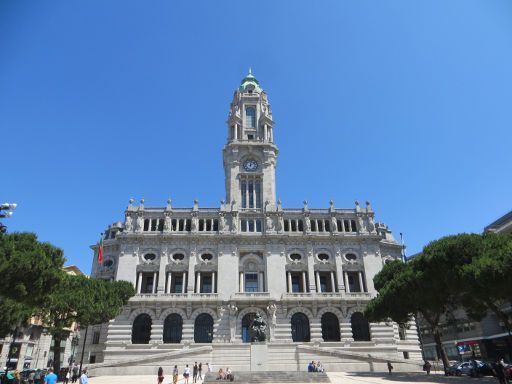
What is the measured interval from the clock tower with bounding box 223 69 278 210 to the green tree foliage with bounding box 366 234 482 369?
3066 centimetres

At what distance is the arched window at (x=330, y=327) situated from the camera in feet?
200

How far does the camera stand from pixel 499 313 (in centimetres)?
3253

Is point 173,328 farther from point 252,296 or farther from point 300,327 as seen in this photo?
point 300,327

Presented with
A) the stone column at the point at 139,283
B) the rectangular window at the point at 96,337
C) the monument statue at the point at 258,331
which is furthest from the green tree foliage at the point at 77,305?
the monument statue at the point at 258,331

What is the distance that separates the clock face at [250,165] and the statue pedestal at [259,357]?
36.7 m

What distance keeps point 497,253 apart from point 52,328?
4676 cm

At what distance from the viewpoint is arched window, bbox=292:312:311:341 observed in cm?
6066

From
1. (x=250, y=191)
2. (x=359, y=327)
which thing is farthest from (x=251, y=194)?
(x=359, y=327)

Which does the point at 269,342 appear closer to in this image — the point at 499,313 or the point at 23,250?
the point at 499,313

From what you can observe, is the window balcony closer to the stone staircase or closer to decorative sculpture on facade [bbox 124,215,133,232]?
the stone staircase

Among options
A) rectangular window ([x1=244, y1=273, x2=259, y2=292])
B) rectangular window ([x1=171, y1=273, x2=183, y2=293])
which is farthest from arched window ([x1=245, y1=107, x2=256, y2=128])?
rectangular window ([x1=171, y1=273, x2=183, y2=293])

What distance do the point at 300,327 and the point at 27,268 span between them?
143ft

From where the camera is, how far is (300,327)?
61375 mm

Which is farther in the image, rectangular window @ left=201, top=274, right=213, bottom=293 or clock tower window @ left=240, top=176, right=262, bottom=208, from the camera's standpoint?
clock tower window @ left=240, top=176, right=262, bottom=208
